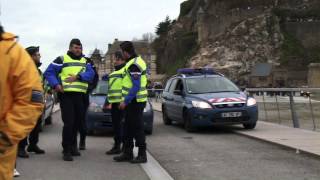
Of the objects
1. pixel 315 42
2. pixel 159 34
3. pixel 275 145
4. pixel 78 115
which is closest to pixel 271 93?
pixel 275 145

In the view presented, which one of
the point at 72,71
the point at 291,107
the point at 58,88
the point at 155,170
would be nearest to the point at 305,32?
the point at 291,107

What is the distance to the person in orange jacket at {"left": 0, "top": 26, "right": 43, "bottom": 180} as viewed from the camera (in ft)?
12.0

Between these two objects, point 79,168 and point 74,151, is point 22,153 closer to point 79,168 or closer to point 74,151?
point 74,151

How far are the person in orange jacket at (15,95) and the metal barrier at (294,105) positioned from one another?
440 inches

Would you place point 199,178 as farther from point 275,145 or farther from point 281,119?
point 281,119

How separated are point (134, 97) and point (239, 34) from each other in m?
67.3

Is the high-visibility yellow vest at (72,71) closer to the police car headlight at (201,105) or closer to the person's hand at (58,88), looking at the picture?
the person's hand at (58,88)

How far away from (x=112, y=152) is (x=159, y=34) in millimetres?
99474

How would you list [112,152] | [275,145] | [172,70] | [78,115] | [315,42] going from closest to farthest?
[78,115]
[112,152]
[275,145]
[315,42]
[172,70]

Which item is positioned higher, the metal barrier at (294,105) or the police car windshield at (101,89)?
the police car windshield at (101,89)

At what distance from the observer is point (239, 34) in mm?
75625

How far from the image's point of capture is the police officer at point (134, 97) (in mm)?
9375

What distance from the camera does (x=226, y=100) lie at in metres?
14.8

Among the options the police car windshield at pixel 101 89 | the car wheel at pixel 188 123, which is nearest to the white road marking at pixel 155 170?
the car wheel at pixel 188 123
